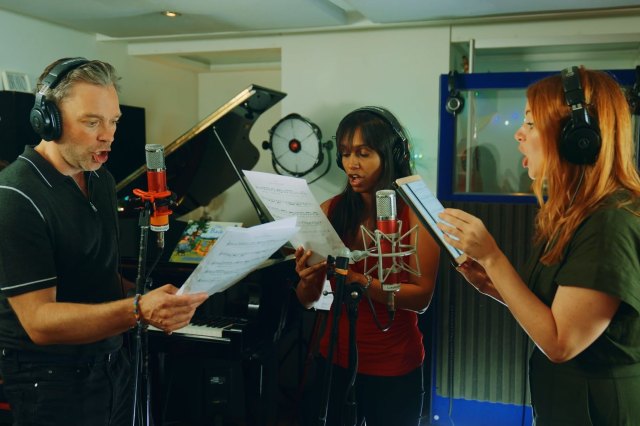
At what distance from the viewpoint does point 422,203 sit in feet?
4.17

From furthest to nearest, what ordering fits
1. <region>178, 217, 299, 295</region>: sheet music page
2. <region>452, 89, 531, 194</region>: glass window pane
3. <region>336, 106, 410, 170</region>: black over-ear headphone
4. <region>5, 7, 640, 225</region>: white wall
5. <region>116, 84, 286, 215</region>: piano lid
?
<region>5, 7, 640, 225</region>: white wall → <region>452, 89, 531, 194</region>: glass window pane → <region>116, 84, 286, 215</region>: piano lid → <region>336, 106, 410, 170</region>: black over-ear headphone → <region>178, 217, 299, 295</region>: sheet music page

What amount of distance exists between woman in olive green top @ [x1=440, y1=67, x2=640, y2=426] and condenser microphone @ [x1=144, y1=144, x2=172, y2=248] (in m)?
0.66

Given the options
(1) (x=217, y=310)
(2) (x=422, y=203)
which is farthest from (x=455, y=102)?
(2) (x=422, y=203)

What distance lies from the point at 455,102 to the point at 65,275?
7.15 feet

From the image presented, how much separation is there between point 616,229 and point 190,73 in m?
4.82

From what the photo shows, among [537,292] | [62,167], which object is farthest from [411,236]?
[62,167]

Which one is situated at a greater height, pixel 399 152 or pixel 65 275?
pixel 399 152

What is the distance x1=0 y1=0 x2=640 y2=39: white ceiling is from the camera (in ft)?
9.86

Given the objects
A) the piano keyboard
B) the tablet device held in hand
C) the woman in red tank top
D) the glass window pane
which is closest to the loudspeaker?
the piano keyboard

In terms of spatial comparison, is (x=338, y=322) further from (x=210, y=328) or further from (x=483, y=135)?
(x=483, y=135)

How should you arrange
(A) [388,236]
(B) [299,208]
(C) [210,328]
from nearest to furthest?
(A) [388,236] < (B) [299,208] < (C) [210,328]

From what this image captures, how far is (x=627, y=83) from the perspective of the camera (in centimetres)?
277

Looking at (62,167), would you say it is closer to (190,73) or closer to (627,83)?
(627,83)

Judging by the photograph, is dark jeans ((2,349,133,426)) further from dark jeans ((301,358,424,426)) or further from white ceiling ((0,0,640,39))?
white ceiling ((0,0,640,39))
